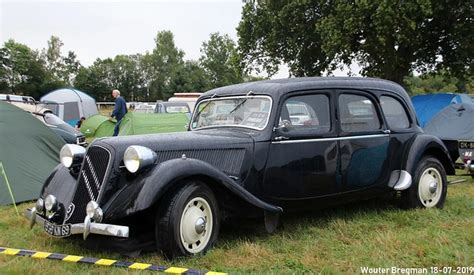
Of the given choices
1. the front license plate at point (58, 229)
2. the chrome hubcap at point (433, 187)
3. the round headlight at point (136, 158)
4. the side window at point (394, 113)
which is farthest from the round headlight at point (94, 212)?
the chrome hubcap at point (433, 187)

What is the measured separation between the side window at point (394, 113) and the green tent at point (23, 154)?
15.9 feet

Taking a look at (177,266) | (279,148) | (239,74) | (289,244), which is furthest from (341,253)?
(239,74)

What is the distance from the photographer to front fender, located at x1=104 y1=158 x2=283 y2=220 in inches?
136

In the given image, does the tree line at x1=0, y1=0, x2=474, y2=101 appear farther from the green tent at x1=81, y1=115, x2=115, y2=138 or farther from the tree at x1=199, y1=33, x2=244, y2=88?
the tree at x1=199, y1=33, x2=244, y2=88

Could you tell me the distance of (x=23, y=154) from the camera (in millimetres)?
6664

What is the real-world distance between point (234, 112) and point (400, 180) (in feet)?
7.05

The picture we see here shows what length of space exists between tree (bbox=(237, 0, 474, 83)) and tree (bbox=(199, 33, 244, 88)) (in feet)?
136

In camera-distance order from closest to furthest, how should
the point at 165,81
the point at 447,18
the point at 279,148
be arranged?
the point at 279,148 → the point at 447,18 → the point at 165,81

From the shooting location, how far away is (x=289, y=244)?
4133 mm

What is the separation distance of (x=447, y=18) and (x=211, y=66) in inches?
1907

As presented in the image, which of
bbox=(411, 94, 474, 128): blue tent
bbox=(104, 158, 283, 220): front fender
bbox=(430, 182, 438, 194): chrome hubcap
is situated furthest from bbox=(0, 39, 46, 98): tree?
bbox=(104, 158, 283, 220): front fender

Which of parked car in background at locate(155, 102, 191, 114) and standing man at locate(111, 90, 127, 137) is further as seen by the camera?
parked car in background at locate(155, 102, 191, 114)

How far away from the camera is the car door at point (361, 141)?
4875 millimetres

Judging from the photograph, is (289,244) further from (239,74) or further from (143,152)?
(239,74)
